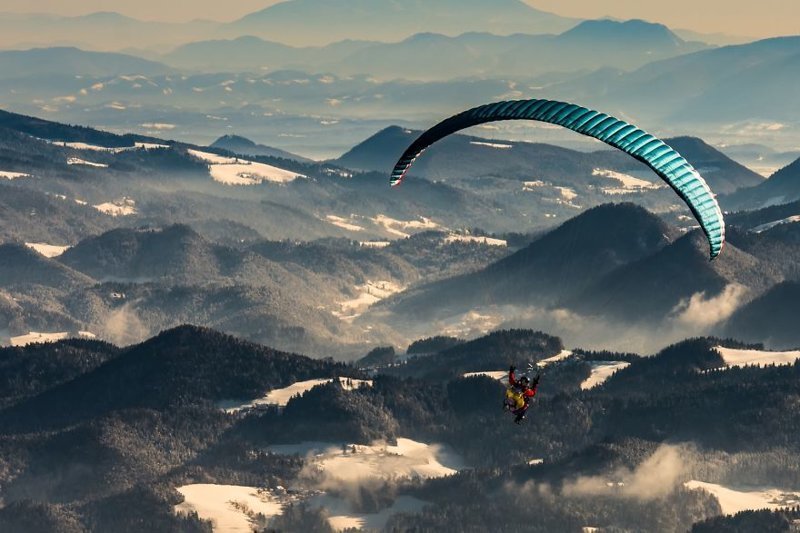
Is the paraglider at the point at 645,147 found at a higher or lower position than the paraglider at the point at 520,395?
higher

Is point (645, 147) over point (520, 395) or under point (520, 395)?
over

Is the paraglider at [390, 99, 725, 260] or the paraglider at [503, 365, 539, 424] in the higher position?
the paraglider at [390, 99, 725, 260]

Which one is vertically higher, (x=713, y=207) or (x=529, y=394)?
(x=713, y=207)

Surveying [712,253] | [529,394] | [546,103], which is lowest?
[529,394]

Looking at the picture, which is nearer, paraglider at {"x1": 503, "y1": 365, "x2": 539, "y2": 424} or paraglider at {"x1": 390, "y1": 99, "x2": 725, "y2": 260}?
paraglider at {"x1": 390, "y1": 99, "x2": 725, "y2": 260}

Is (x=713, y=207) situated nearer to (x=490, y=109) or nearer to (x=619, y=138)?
(x=619, y=138)

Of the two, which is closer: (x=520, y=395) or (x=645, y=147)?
(x=645, y=147)

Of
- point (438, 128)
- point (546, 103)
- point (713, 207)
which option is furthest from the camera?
point (438, 128)

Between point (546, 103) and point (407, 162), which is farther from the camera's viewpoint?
point (407, 162)

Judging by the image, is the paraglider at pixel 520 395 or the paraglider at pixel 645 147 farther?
the paraglider at pixel 520 395

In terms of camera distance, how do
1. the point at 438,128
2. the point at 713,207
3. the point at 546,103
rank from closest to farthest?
the point at 713,207, the point at 546,103, the point at 438,128

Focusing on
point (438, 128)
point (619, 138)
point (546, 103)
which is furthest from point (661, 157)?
point (438, 128)
